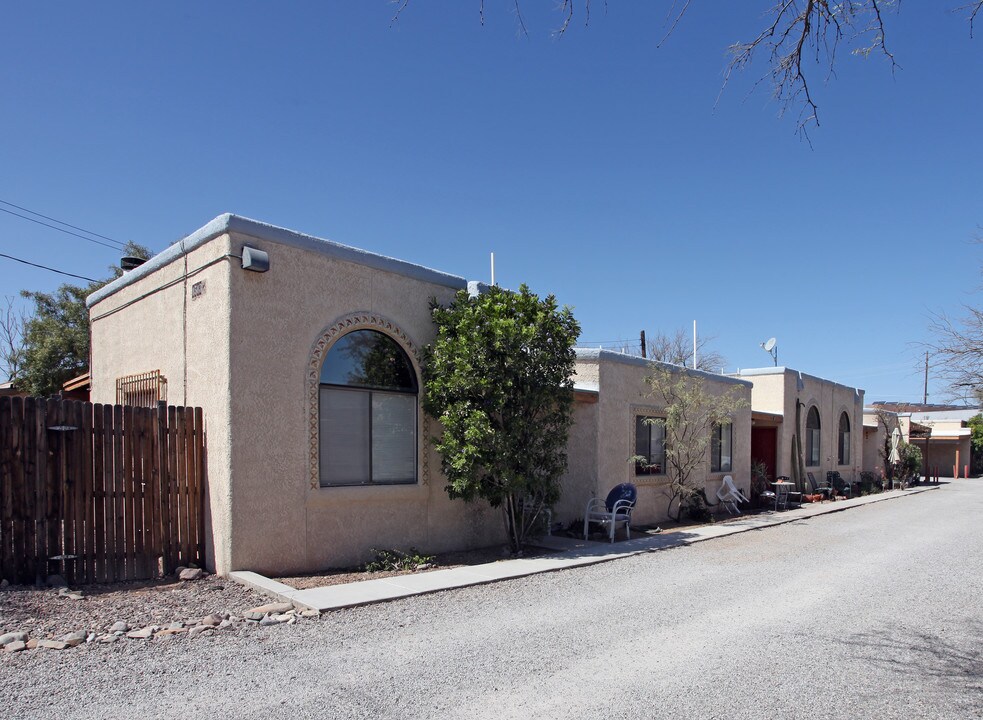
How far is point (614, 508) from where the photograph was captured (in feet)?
40.3

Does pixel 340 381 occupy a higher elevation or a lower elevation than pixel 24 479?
higher

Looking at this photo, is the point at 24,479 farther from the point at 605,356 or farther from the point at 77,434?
the point at 605,356

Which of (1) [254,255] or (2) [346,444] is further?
(2) [346,444]

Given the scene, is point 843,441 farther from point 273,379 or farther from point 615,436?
point 273,379

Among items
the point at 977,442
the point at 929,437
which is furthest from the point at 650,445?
the point at 977,442

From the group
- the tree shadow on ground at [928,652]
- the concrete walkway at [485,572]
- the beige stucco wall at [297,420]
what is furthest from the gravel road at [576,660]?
the beige stucco wall at [297,420]

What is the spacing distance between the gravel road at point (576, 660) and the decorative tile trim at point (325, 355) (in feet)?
7.64

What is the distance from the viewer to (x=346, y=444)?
950cm

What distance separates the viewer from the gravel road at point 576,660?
4.72m

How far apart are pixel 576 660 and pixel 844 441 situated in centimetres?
2497

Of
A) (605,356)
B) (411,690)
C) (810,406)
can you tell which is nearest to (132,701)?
(411,690)

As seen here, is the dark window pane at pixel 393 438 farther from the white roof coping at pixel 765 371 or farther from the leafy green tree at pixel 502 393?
the white roof coping at pixel 765 371

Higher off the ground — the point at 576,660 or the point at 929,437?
the point at 576,660

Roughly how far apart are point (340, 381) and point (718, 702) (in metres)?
6.16
